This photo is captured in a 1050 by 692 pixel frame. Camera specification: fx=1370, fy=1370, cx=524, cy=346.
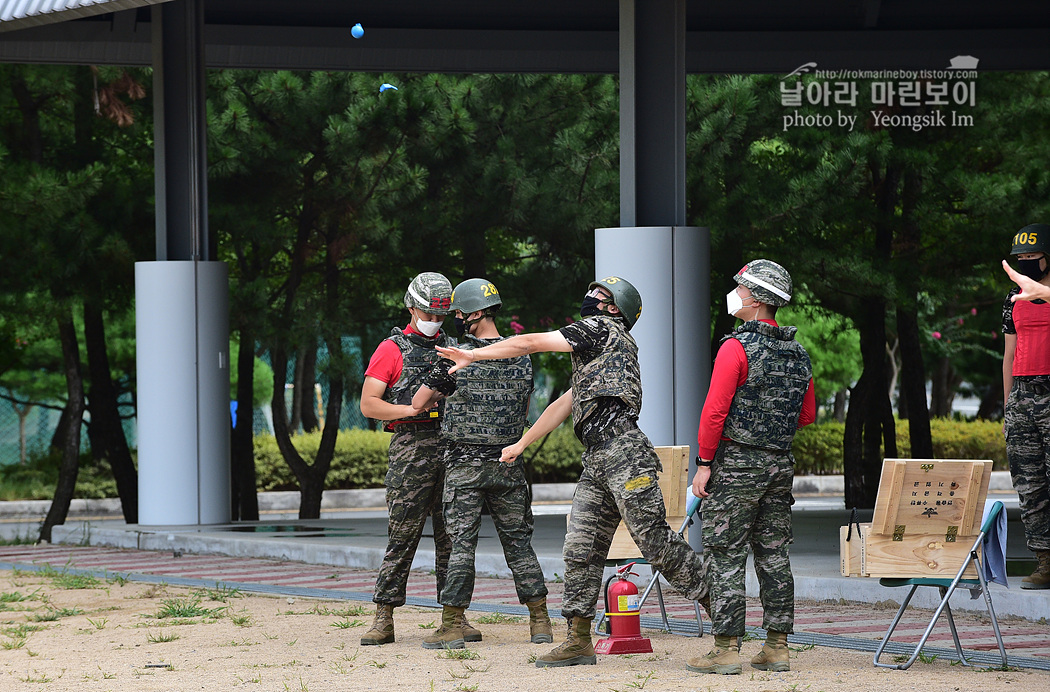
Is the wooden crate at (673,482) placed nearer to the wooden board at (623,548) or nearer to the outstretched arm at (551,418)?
the wooden board at (623,548)

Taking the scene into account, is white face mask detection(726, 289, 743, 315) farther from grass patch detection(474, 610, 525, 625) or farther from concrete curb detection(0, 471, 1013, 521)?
Result: concrete curb detection(0, 471, 1013, 521)

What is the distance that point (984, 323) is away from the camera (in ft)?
81.0

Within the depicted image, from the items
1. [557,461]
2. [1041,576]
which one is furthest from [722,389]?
[557,461]

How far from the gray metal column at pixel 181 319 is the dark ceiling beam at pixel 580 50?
72.1 inches

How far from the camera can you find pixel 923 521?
6422 millimetres

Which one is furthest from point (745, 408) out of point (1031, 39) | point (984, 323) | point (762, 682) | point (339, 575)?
point (984, 323)

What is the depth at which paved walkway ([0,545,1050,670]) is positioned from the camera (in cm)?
709

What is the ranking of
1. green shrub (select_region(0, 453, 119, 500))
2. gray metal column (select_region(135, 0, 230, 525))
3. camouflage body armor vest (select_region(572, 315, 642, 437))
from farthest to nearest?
green shrub (select_region(0, 453, 119, 500)) < gray metal column (select_region(135, 0, 230, 525)) < camouflage body armor vest (select_region(572, 315, 642, 437))

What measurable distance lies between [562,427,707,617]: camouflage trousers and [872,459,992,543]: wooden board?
947mm

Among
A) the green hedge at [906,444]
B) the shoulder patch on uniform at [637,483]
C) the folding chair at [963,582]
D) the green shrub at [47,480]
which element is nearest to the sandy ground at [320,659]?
the folding chair at [963,582]

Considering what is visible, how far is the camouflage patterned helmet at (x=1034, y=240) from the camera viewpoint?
7.50 m

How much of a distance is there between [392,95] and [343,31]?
105 cm

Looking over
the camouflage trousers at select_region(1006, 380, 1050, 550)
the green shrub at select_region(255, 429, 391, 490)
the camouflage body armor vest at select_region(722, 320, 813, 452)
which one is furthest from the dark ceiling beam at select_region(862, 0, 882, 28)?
the green shrub at select_region(255, 429, 391, 490)

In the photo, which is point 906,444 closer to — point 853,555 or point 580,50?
point 580,50
